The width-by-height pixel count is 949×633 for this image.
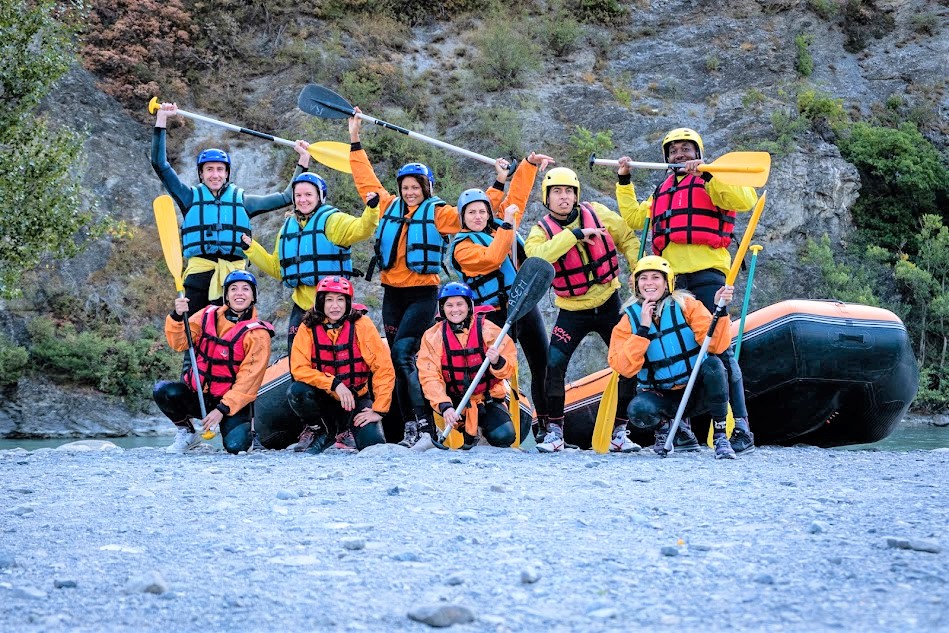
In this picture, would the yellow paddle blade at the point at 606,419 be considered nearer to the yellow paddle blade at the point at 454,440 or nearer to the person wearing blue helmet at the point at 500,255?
the person wearing blue helmet at the point at 500,255

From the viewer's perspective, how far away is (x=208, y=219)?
6.19 m

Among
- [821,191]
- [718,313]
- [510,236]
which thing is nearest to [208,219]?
[510,236]

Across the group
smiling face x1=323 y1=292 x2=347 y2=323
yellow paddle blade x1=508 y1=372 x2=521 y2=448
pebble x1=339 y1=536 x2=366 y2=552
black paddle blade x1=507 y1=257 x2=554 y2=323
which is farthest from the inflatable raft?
pebble x1=339 y1=536 x2=366 y2=552

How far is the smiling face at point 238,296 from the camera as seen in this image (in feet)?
19.0

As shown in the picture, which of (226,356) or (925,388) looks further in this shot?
(925,388)

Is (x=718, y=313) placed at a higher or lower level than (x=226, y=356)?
higher

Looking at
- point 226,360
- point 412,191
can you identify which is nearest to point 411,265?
point 412,191

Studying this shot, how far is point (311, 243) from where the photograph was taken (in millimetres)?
5957

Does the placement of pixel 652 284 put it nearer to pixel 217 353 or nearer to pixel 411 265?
pixel 411 265

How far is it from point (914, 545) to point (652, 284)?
108 inches

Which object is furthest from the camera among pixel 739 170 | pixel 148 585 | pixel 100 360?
pixel 100 360

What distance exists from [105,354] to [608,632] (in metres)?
14.4

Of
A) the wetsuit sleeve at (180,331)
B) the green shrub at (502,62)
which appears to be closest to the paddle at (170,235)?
the wetsuit sleeve at (180,331)

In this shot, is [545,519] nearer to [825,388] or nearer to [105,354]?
[825,388]
